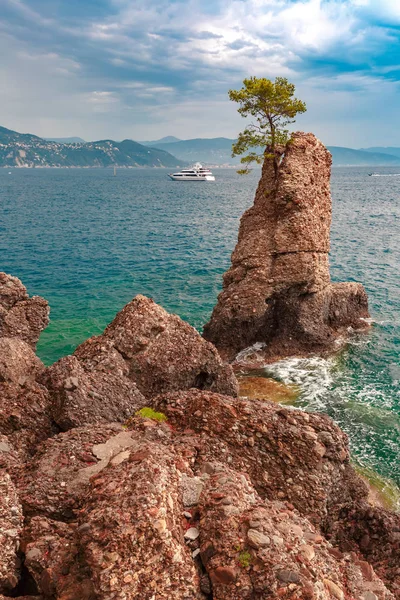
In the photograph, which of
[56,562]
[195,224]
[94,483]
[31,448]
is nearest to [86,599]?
[56,562]

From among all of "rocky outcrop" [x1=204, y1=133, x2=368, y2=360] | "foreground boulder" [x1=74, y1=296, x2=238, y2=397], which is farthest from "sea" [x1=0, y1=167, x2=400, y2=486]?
"foreground boulder" [x1=74, y1=296, x2=238, y2=397]

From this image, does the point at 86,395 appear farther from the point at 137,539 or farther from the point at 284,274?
the point at 284,274

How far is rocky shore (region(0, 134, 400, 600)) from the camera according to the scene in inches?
317

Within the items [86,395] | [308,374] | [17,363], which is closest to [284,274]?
[308,374]

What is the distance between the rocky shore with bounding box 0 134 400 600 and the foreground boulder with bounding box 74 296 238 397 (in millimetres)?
66

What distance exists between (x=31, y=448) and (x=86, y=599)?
7.50 meters

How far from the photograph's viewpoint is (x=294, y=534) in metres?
9.01

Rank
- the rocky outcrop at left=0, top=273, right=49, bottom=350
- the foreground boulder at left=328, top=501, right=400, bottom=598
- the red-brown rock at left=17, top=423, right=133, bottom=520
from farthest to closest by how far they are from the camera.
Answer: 1. the rocky outcrop at left=0, top=273, right=49, bottom=350
2. the foreground boulder at left=328, top=501, right=400, bottom=598
3. the red-brown rock at left=17, top=423, right=133, bottom=520

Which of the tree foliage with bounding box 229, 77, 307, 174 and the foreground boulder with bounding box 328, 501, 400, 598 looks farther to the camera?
the tree foliage with bounding box 229, 77, 307, 174

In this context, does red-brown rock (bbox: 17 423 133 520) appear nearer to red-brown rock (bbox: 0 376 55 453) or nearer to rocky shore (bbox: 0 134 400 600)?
rocky shore (bbox: 0 134 400 600)

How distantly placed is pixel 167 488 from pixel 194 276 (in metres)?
43.5

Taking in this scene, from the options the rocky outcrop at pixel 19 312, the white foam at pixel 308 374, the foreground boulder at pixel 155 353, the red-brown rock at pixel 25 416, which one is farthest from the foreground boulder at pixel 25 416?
the white foam at pixel 308 374

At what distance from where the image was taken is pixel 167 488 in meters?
9.02

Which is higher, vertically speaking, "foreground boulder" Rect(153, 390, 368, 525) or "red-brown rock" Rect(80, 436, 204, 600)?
"red-brown rock" Rect(80, 436, 204, 600)
